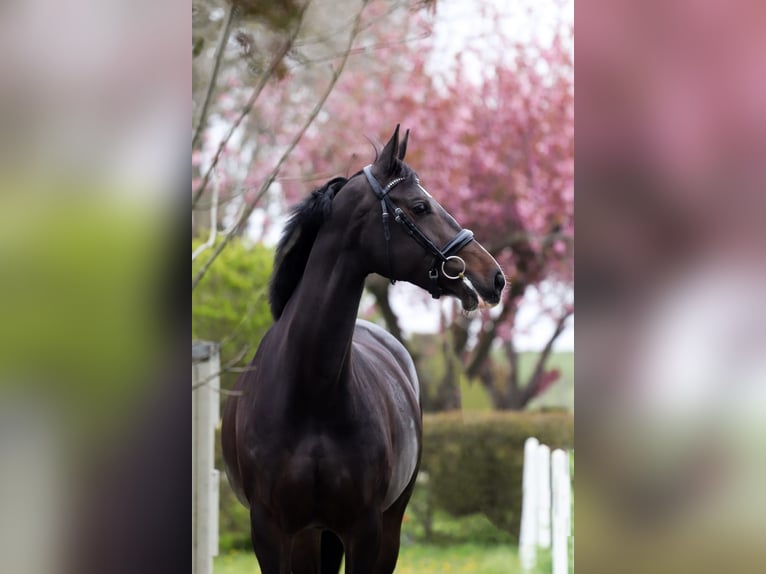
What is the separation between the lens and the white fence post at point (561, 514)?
5.34 m

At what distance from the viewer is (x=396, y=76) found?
802cm

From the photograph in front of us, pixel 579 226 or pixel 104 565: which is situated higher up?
pixel 579 226

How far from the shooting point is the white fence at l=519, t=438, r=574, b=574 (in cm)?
538

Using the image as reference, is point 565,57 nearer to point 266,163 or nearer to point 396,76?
point 396,76

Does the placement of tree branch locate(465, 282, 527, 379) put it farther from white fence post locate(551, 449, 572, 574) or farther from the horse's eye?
the horse's eye

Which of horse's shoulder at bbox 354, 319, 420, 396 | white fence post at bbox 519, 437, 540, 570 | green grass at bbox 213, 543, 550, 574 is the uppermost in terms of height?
→ horse's shoulder at bbox 354, 319, 420, 396

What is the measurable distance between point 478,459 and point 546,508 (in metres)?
0.73

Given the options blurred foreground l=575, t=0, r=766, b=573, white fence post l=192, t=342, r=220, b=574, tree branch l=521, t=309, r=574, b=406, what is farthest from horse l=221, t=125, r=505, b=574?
tree branch l=521, t=309, r=574, b=406

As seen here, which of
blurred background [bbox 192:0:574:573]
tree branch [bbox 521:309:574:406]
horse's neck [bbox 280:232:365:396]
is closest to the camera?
horse's neck [bbox 280:232:365:396]

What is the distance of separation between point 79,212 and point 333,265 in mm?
1436

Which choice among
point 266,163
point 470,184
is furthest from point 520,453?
point 266,163

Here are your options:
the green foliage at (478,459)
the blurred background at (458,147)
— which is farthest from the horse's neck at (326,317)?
the blurred background at (458,147)

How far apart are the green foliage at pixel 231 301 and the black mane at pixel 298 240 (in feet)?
11.0

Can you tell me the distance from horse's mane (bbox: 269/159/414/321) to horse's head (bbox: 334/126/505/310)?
0.04m
